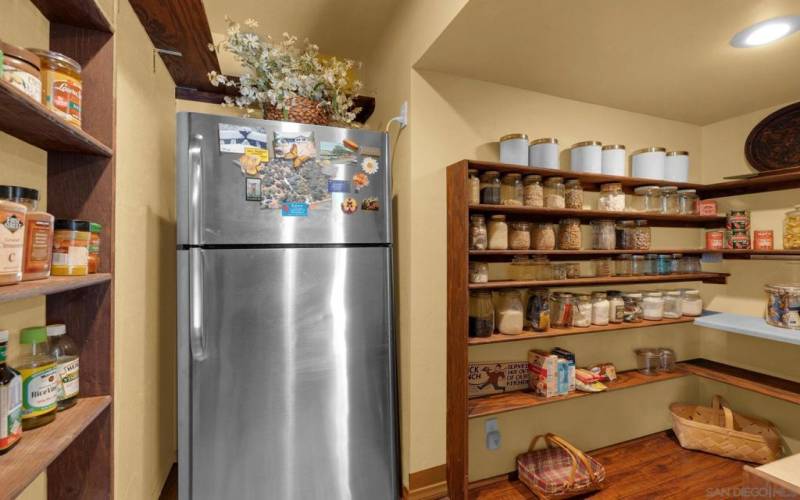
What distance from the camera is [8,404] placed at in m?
0.63

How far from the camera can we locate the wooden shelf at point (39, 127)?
1.90 ft

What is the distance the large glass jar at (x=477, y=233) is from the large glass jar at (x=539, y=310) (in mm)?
417

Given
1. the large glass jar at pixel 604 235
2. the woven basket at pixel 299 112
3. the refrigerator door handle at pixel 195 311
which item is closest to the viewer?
the refrigerator door handle at pixel 195 311

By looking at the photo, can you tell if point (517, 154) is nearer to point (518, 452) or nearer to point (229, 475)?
point (518, 452)

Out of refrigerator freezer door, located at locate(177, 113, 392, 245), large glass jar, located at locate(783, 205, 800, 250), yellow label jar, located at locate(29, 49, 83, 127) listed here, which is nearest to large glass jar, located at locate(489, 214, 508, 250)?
refrigerator freezer door, located at locate(177, 113, 392, 245)

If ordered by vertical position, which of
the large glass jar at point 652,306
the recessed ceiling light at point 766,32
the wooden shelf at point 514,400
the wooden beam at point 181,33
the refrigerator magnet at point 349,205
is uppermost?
the wooden beam at point 181,33

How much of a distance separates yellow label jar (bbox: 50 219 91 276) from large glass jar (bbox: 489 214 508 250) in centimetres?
147

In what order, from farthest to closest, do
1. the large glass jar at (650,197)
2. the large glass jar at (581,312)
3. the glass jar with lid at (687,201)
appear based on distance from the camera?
the glass jar with lid at (687,201), the large glass jar at (650,197), the large glass jar at (581,312)

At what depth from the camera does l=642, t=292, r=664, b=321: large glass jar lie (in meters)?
2.02

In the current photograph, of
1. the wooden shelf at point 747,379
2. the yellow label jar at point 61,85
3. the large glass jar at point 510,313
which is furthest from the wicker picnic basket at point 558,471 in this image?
the yellow label jar at point 61,85

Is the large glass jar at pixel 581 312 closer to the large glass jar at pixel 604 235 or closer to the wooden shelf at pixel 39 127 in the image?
the large glass jar at pixel 604 235

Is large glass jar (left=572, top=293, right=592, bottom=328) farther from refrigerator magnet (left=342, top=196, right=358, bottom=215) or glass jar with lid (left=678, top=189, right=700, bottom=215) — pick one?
refrigerator magnet (left=342, top=196, right=358, bottom=215)

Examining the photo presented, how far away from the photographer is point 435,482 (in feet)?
5.48

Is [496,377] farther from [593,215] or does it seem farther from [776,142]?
[776,142]
